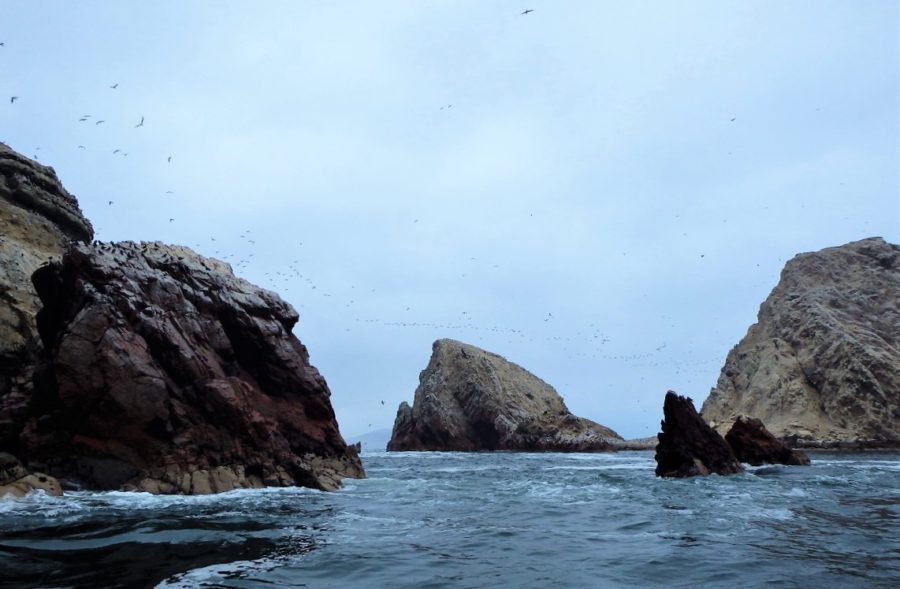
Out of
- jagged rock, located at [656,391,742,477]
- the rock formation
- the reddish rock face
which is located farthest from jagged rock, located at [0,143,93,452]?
jagged rock, located at [656,391,742,477]

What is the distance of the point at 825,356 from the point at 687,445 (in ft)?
166

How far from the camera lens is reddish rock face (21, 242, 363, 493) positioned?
70.4ft

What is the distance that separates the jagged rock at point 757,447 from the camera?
39438 mm

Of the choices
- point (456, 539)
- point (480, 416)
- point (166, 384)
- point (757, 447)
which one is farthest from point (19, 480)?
point (480, 416)

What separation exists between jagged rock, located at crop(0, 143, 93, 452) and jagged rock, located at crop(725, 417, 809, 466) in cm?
3950

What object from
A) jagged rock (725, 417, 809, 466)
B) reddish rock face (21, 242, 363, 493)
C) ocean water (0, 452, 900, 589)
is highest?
reddish rock face (21, 242, 363, 493)

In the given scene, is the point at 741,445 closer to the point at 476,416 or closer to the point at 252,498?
the point at 252,498

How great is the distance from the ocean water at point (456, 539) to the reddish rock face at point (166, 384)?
187 cm

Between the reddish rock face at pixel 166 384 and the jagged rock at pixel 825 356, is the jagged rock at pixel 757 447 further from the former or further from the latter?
the jagged rock at pixel 825 356

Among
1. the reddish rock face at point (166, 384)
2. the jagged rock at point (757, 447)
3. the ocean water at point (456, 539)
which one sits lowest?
the ocean water at point (456, 539)

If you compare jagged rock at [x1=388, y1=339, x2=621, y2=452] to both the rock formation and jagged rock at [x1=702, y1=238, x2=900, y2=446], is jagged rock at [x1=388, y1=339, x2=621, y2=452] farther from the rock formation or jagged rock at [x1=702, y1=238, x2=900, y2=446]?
the rock formation

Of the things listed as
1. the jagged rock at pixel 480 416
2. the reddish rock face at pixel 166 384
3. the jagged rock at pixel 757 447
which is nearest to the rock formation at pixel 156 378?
the reddish rock face at pixel 166 384

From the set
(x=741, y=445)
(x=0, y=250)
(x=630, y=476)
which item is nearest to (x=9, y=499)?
(x=0, y=250)

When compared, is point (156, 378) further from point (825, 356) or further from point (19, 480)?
point (825, 356)
